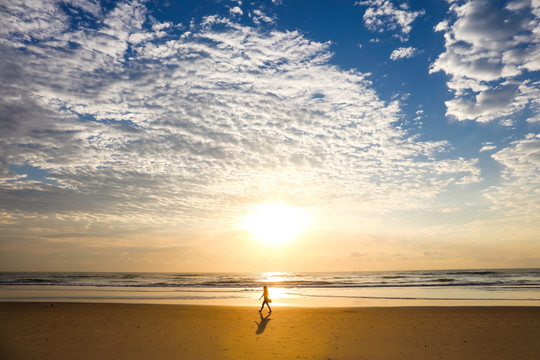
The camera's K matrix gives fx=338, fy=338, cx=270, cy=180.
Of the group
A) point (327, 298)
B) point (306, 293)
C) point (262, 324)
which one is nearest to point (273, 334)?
point (262, 324)

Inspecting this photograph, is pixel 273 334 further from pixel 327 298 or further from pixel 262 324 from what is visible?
pixel 327 298

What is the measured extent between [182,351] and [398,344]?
Answer: 8.33m

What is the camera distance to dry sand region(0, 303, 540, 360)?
1207 cm

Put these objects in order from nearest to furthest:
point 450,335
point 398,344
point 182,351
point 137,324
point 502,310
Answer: point 182,351, point 398,344, point 450,335, point 137,324, point 502,310

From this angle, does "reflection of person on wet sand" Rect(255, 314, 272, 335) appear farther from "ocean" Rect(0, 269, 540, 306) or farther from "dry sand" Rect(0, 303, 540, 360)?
"ocean" Rect(0, 269, 540, 306)

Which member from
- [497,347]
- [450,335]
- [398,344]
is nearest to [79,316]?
[398,344]

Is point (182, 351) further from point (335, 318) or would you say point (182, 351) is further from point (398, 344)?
point (335, 318)

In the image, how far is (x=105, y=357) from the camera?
1166cm

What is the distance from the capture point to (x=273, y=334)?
15.2 m

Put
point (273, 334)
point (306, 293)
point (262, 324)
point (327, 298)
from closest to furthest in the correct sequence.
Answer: point (273, 334) < point (262, 324) < point (327, 298) < point (306, 293)

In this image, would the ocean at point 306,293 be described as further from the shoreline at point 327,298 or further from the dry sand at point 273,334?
the dry sand at point 273,334

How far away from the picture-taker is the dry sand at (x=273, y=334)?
39.6 ft

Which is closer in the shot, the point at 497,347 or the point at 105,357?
the point at 105,357

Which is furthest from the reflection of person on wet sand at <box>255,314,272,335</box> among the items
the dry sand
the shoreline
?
the shoreline
